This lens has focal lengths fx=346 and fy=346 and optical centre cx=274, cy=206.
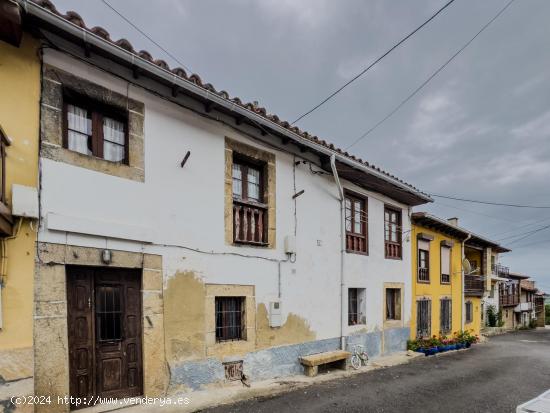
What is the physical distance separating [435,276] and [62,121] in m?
15.0

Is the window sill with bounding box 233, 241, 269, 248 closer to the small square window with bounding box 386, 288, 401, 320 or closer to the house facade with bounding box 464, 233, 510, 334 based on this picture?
the small square window with bounding box 386, 288, 401, 320

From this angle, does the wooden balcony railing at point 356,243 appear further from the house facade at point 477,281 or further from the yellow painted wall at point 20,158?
the house facade at point 477,281

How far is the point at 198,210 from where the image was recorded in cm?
657

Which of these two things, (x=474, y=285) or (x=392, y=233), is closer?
(x=392, y=233)

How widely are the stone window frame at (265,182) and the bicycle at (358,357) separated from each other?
13.4 feet

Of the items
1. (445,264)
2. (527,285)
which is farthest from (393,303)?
(527,285)

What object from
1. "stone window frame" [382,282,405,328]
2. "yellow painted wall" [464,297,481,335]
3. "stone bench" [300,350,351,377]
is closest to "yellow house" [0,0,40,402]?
"stone bench" [300,350,351,377]

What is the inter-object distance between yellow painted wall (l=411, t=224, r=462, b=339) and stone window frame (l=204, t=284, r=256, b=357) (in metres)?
8.01

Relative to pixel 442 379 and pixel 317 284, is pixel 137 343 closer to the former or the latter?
pixel 317 284

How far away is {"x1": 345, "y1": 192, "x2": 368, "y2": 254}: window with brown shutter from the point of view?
1029cm

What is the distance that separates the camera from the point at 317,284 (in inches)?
348

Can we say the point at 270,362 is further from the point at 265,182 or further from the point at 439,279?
the point at 439,279

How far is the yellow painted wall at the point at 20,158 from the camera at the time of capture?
14.4 feet

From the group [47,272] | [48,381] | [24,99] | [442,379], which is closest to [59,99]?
[24,99]
